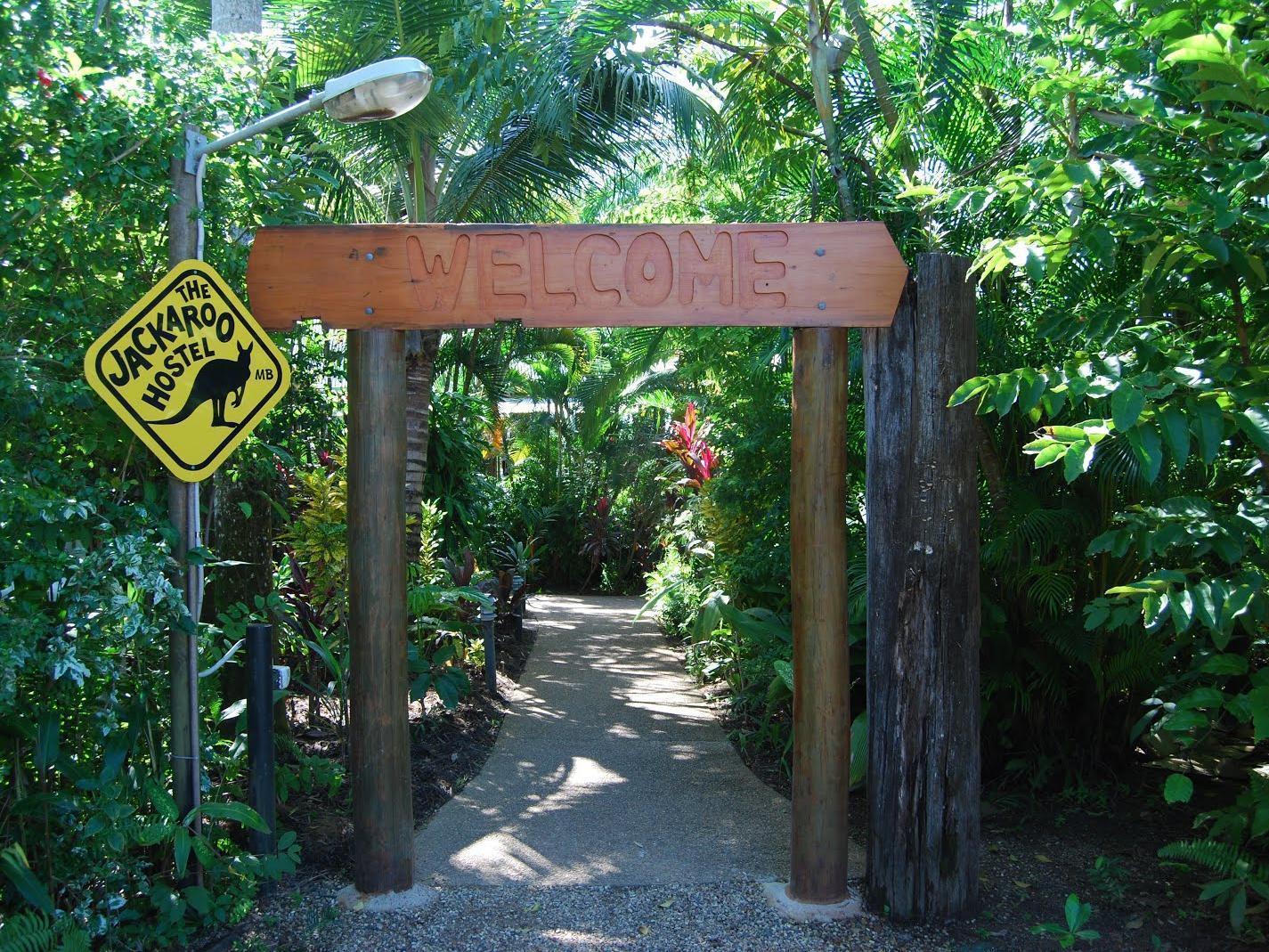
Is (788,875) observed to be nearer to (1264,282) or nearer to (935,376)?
(935,376)

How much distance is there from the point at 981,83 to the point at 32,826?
5.32 meters

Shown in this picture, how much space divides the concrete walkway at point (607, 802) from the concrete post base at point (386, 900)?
19cm

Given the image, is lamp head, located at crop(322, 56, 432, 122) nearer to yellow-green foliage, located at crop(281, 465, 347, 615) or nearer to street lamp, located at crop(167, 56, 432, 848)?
street lamp, located at crop(167, 56, 432, 848)

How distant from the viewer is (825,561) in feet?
13.4

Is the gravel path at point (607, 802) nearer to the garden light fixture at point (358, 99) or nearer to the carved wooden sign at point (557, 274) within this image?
the carved wooden sign at point (557, 274)

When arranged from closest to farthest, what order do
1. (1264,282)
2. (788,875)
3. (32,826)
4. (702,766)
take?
(1264,282) < (32,826) < (788,875) < (702,766)

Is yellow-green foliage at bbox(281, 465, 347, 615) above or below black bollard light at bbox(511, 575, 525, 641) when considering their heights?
above

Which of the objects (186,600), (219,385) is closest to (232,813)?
(186,600)

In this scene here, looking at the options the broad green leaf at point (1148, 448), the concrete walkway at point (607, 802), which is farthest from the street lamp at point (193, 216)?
the broad green leaf at point (1148, 448)

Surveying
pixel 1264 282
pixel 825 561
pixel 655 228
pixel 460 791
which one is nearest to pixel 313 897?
pixel 460 791

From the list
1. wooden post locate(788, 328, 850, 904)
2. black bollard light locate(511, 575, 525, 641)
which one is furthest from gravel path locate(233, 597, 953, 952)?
black bollard light locate(511, 575, 525, 641)

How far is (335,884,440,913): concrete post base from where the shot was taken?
13.1ft

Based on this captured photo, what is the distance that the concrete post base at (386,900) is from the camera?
3990 millimetres

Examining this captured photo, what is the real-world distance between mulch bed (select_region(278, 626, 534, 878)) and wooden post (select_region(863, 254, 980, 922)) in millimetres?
2379
